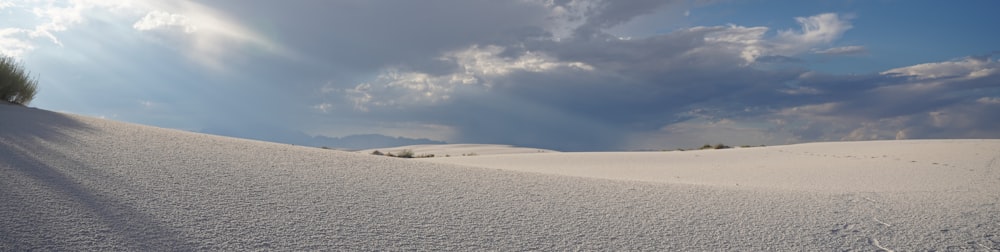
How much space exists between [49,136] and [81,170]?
1648mm

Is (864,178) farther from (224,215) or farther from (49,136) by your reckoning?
(49,136)

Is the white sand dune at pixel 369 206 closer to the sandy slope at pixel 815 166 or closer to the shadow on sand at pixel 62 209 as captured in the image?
the shadow on sand at pixel 62 209

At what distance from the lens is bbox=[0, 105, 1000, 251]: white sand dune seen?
3795 mm

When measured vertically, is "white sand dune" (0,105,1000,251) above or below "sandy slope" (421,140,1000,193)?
below

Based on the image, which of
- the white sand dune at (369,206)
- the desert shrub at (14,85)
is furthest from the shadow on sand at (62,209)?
the desert shrub at (14,85)

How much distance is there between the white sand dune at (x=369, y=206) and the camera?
12.5 ft

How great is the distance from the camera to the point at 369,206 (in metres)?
4.60

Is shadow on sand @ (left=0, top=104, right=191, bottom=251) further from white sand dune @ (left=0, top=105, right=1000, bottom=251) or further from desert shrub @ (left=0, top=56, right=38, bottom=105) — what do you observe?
desert shrub @ (left=0, top=56, right=38, bottom=105)

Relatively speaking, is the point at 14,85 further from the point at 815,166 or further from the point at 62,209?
the point at 815,166

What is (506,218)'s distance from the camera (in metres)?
4.50

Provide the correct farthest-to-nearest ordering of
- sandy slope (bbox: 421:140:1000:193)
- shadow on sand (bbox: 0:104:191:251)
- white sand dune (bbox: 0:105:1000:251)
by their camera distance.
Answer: sandy slope (bbox: 421:140:1000:193) < white sand dune (bbox: 0:105:1000:251) < shadow on sand (bbox: 0:104:191:251)

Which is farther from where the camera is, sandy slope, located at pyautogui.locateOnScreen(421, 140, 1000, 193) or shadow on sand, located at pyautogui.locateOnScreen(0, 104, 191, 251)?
sandy slope, located at pyautogui.locateOnScreen(421, 140, 1000, 193)

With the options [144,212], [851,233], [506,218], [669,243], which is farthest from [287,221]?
[851,233]

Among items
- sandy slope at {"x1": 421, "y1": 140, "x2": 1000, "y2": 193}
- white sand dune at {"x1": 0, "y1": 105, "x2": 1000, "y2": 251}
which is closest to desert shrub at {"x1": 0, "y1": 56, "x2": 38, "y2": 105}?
white sand dune at {"x1": 0, "y1": 105, "x2": 1000, "y2": 251}
